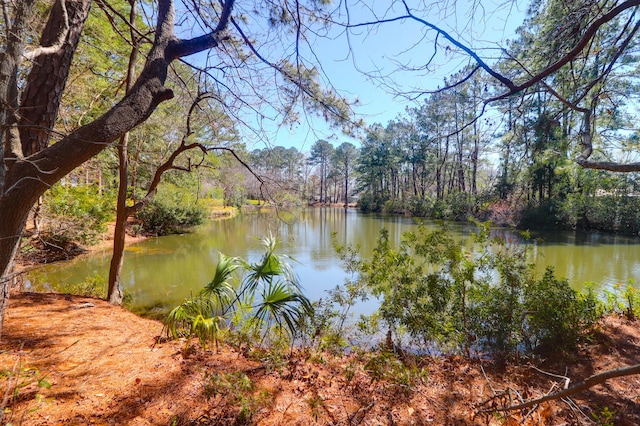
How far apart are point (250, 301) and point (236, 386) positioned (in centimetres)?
97

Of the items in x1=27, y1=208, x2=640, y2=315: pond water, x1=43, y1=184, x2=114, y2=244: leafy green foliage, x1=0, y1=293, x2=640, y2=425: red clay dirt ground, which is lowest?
x1=27, y1=208, x2=640, y2=315: pond water

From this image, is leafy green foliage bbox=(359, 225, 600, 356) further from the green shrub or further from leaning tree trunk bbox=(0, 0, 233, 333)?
leaning tree trunk bbox=(0, 0, 233, 333)

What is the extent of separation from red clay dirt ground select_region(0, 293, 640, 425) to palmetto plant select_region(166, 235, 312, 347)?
19 centimetres

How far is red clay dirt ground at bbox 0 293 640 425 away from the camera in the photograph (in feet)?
5.14

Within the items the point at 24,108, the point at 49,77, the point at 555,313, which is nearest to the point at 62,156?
the point at 24,108

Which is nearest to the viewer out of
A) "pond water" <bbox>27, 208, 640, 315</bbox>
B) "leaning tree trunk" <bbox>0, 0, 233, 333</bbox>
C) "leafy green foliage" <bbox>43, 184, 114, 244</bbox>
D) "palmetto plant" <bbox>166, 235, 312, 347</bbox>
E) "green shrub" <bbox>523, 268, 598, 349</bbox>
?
"leaning tree trunk" <bbox>0, 0, 233, 333</bbox>

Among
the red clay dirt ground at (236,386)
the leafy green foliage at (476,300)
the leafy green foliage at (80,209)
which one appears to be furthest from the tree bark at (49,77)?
the leafy green foliage at (80,209)

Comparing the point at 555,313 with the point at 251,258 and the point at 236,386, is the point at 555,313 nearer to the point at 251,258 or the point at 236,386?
the point at 236,386

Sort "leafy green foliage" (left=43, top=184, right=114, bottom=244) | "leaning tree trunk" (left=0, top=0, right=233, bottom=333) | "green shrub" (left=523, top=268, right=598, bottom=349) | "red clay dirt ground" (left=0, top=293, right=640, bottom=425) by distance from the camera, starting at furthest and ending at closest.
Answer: "leafy green foliage" (left=43, top=184, right=114, bottom=244), "green shrub" (left=523, top=268, right=598, bottom=349), "red clay dirt ground" (left=0, top=293, right=640, bottom=425), "leaning tree trunk" (left=0, top=0, right=233, bottom=333)

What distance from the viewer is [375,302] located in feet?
15.7

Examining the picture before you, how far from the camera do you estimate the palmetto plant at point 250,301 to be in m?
2.46

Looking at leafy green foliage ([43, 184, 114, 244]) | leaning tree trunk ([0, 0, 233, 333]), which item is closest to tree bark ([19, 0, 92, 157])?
leaning tree trunk ([0, 0, 233, 333])

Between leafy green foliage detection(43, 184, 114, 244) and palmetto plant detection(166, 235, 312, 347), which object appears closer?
palmetto plant detection(166, 235, 312, 347)

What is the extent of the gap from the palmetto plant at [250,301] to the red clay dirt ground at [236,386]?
0.19 metres
